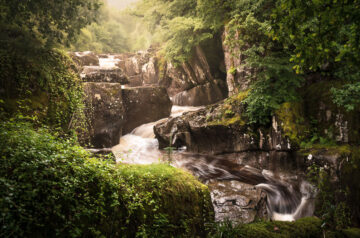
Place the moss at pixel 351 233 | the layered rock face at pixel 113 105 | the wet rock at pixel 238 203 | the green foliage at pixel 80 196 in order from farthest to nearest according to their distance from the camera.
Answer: the layered rock face at pixel 113 105, the wet rock at pixel 238 203, the moss at pixel 351 233, the green foliage at pixel 80 196

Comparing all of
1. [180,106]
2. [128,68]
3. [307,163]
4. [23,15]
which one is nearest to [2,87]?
[23,15]

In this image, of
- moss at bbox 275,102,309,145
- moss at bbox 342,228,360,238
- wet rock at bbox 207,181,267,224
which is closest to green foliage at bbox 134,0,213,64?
moss at bbox 275,102,309,145

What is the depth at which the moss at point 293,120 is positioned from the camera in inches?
302

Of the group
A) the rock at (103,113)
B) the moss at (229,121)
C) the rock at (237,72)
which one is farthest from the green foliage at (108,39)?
the moss at (229,121)

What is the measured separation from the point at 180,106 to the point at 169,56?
5.04 m

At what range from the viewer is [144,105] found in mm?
13766

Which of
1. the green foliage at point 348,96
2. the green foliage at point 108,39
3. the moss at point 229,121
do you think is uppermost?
the green foliage at point 108,39

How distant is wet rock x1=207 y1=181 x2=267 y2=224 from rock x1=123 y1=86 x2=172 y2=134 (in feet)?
27.4

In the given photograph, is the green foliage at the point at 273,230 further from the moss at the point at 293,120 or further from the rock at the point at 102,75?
the rock at the point at 102,75

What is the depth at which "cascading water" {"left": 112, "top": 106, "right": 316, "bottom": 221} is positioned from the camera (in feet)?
21.0

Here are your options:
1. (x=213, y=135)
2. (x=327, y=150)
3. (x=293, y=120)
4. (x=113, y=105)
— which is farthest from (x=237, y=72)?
(x=113, y=105)

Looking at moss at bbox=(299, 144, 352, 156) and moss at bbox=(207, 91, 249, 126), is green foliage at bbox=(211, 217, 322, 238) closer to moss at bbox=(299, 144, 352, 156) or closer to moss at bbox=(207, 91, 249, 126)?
moss at bbox=(299, 144, 352, 156)

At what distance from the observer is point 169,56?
14602 millimetres

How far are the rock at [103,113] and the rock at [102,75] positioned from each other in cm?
134
